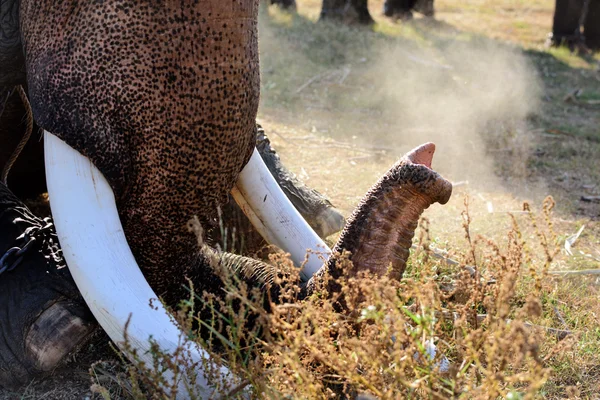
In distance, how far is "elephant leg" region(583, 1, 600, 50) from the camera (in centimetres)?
845

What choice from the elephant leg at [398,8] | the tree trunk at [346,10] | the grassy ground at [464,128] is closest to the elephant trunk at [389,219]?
the grassy ground at [464,128]

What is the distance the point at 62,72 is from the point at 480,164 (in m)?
3.15

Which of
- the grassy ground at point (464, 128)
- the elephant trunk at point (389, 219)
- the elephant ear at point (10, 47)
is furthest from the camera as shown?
the grassy ground at point (464, 128)

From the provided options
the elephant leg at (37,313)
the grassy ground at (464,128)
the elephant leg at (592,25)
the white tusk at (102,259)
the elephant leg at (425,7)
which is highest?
the white tusk at (102,259)

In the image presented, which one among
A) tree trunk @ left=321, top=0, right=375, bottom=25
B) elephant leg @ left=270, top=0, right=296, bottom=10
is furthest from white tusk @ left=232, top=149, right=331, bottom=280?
elephant leg @ left=270, top=0, right=296, bottom=10

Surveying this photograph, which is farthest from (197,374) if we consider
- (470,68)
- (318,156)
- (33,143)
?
(470,68)

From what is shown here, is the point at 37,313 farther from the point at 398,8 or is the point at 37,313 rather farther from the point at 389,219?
the point at 398,8

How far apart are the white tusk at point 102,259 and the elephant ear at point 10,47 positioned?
1.17 feet

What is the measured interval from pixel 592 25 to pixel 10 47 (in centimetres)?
780

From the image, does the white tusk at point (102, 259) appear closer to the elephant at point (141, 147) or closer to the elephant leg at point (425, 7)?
the elephant at point (141, 147)

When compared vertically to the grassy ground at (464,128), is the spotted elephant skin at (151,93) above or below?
above

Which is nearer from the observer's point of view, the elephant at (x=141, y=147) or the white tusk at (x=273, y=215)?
the elephant at (x=141, y=147)

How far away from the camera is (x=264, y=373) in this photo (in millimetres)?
1563

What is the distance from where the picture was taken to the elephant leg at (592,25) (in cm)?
845
